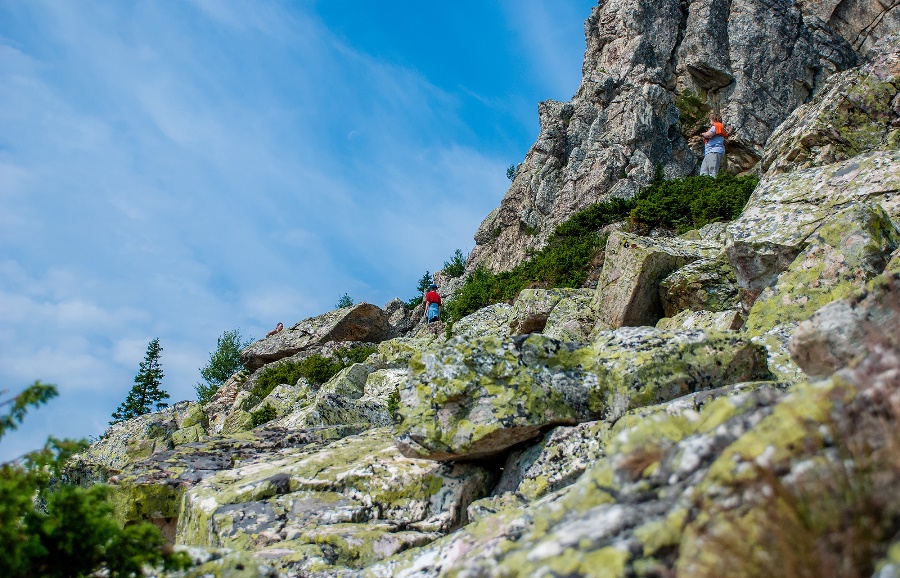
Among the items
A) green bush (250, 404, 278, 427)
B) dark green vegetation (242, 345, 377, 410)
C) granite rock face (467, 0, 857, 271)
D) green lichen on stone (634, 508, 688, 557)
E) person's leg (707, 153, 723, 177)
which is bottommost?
green lichen on stone (634, 508, 688, 557)

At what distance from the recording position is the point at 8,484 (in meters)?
4.21

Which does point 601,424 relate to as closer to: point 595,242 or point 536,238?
point 595,242

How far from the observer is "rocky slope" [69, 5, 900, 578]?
136 inches

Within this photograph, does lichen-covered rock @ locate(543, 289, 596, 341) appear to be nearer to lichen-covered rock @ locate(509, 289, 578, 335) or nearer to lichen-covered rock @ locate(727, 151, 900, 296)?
lichen-covered rock @ locate(509, 289, 578, 335)

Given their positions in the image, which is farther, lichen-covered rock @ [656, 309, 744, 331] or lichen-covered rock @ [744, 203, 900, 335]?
lichen-covered rock @ [656, 309, 744, 331]

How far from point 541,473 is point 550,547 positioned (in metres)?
3.81

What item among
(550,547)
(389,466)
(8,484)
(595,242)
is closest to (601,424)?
(389,466)

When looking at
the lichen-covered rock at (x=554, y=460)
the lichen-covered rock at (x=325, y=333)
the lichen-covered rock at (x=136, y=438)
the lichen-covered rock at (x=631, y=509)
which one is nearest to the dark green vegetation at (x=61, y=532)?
the lichen-covered rock at (x=631, y=509)

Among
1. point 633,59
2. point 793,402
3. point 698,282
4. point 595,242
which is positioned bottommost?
point 793,402

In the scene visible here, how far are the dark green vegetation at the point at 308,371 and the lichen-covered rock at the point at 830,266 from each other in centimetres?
2002

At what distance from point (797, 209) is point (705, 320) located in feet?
8.28

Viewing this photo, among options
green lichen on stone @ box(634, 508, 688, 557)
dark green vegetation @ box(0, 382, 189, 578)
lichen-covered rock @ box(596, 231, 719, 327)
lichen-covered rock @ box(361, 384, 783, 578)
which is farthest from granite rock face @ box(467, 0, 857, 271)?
green lichen on stone @ box(634, 508, 688, 557)

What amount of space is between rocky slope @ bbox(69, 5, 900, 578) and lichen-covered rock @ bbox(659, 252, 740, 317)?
47 mm

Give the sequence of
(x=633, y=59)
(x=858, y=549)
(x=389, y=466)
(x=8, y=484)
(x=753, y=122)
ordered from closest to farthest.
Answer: (x=858, y=549) → (x=8, y=484) → (x=389, y=466) → (x=753, y=122) → (x=633, y=59)
